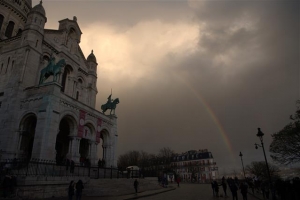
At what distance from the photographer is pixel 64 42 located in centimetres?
3167

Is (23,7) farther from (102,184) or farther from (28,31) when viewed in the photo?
(102,184)

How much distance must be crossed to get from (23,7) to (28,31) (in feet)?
59.4

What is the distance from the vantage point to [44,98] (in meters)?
20.8

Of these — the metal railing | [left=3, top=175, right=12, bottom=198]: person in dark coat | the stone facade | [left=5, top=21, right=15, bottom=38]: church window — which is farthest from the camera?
the stone facade

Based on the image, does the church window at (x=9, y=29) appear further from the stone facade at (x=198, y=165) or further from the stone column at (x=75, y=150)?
the stone facade at (x=198, y=165)

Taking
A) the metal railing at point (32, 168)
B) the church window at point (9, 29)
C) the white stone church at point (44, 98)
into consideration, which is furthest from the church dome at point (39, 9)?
the metal railing at point (32, 168)

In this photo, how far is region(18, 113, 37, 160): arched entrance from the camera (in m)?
21.5

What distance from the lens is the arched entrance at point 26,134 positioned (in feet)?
70.5

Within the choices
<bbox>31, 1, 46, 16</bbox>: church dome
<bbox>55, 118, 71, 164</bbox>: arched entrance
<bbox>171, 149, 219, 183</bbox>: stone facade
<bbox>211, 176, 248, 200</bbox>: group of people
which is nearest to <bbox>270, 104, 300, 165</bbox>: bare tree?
<bbox>211, 176, 248, 200</bbox>: group of people

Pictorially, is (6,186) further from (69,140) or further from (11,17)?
(11,17)

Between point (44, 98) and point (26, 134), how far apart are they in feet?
16.6

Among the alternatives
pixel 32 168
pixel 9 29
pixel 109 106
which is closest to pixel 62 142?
pixel 109 106

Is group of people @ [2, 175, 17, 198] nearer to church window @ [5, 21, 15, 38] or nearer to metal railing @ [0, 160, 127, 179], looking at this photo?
metal railing @ [0, 160, 127, 179]

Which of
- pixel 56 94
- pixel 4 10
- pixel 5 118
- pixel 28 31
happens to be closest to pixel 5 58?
pixel 28 31
